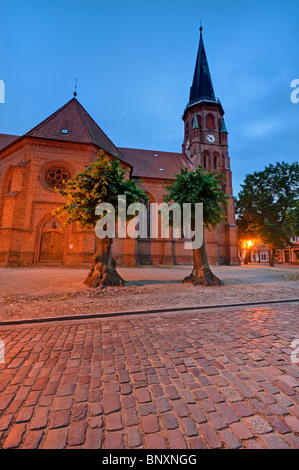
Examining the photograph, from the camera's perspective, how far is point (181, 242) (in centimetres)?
2381

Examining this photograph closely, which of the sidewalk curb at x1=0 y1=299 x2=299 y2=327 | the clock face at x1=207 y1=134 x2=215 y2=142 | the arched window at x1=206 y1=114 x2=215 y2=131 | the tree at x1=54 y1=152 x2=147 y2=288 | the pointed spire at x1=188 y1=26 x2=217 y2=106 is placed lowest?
the sidewalk curb at x1=0 y1=299 x2=299 y2=327

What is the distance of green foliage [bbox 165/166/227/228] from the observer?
909 cm

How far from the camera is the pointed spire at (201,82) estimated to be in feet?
105

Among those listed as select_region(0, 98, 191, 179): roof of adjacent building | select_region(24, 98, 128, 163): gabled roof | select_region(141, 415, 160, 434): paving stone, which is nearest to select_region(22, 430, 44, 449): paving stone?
select_region(141, 415, 160, 434): paving stone

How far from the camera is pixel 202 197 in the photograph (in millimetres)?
9305

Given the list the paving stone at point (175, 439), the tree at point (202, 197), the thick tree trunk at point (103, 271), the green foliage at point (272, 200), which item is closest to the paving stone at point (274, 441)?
the paving stone at point (175, 439)

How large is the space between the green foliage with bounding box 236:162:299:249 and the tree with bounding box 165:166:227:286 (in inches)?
816

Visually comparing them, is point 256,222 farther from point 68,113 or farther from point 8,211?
point 8,211

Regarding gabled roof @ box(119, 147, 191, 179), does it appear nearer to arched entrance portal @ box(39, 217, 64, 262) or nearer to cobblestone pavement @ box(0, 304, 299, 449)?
arched entrance portal @ box(39, 217, 64, 262)

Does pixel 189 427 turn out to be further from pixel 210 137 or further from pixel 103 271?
pixel 210 137

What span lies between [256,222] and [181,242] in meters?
13.4

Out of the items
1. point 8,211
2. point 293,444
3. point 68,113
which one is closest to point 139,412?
point 293,444

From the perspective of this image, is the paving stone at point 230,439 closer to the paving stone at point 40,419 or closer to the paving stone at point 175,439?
the paving stone at point 175,439
